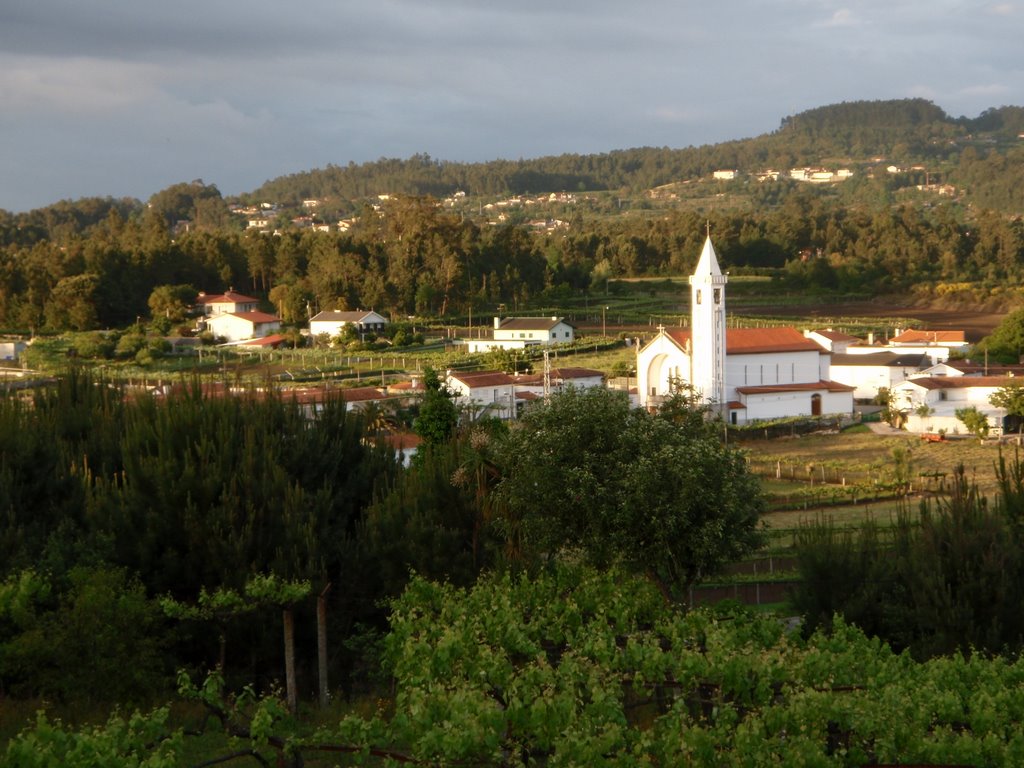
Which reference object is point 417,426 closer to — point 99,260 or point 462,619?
point 462,619

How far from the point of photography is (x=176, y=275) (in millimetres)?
76312

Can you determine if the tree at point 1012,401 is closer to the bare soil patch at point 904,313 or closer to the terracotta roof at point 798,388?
the terracotta roof at point 798,388

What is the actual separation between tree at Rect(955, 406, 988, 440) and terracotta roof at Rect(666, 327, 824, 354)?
28.4ft

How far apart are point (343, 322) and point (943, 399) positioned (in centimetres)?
3091

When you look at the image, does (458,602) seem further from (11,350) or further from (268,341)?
(268,341)

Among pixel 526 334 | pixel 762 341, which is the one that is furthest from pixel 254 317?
pixel 762 341

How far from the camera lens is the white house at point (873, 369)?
47875mm

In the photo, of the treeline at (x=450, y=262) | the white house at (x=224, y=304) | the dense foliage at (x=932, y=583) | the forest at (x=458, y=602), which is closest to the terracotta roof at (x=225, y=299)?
the white house at (x=224, y=304)

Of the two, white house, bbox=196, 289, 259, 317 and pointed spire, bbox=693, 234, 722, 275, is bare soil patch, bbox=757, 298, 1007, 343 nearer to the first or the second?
pointed spire, bbox=693, 234, 722, 275

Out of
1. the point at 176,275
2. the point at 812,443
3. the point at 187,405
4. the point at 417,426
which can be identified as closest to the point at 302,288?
the point at 176,275

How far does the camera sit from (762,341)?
47438mm

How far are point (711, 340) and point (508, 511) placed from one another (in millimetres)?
31069

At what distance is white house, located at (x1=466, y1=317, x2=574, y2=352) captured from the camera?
59.4 meters

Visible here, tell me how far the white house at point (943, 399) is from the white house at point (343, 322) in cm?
2848
